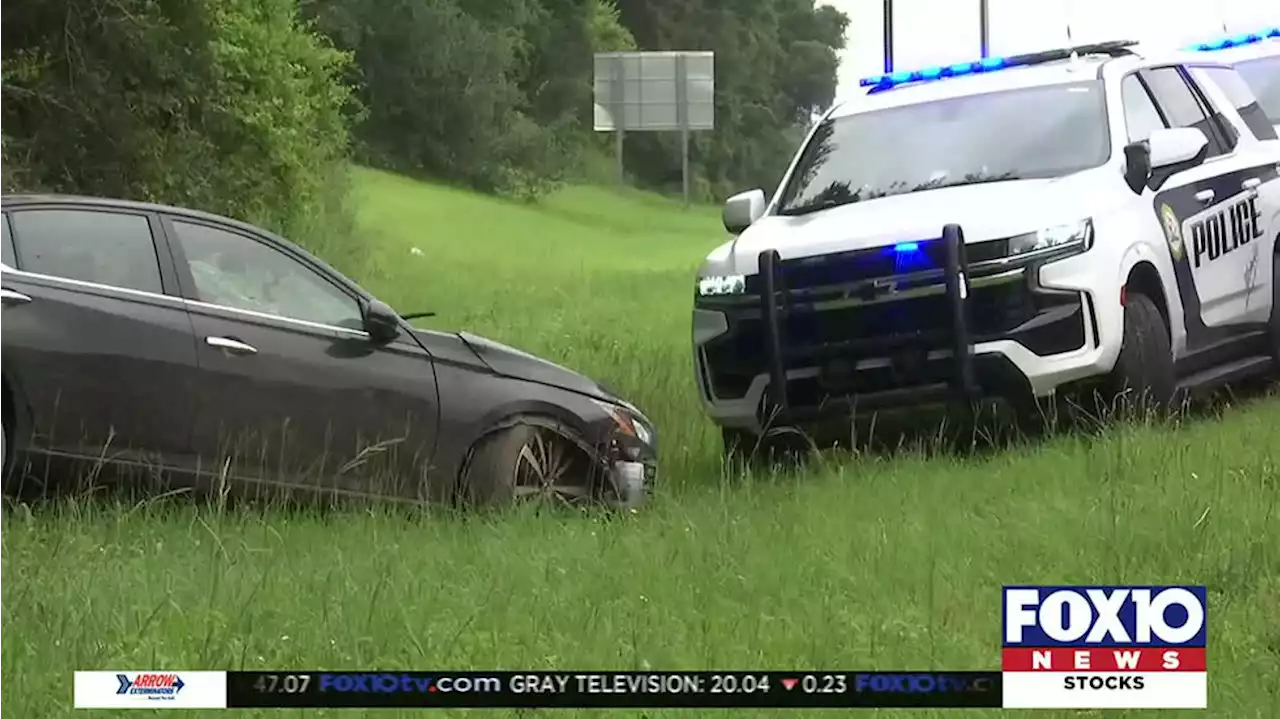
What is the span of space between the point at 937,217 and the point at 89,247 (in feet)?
12.0

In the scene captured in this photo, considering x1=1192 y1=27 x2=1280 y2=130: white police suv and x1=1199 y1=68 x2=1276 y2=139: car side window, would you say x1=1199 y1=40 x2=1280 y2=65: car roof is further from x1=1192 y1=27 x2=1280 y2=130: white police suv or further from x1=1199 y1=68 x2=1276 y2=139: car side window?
x1=1199 y1=68 x2=1276 y2=139: car side window

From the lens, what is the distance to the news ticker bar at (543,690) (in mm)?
4039

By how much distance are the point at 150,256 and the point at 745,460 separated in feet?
10.6

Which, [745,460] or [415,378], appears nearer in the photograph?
[415,378]

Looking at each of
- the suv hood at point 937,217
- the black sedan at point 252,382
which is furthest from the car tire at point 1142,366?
the black sedan at point 252,382

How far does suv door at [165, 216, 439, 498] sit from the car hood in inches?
12.7

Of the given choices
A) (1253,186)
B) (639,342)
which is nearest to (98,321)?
(1253,186)

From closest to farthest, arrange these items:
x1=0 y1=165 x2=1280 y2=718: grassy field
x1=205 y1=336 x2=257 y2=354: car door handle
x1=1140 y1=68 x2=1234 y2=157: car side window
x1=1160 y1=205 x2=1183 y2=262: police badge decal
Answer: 1. x1=0 y1=165 x2=1280 y2=718: grassy field
2. x1=205 y1=336 x2=257 y2=354: car door handle
3. x1=1160 y1=205 x2=1183 y2=262: police badge decal
4. x1=1140 y1=68 x2=1234 y2=157: car side window

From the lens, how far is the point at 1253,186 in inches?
348

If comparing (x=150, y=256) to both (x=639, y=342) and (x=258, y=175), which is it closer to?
(x=639, y=342)

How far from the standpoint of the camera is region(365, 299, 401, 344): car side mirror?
6.81 m

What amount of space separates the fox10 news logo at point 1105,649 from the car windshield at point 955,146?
3729 mm

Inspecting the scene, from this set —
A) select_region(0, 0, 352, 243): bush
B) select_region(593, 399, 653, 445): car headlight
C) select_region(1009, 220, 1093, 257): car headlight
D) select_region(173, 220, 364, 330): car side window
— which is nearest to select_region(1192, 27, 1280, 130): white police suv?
select_region(1009, 220, 1093, 257): car headlight

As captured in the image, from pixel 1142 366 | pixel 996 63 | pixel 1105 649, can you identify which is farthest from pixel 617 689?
pixel 996 63
